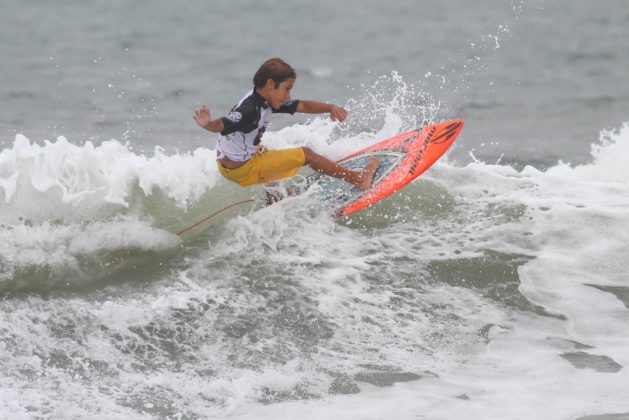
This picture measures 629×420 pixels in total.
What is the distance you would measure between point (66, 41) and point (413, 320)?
1245 centimetres

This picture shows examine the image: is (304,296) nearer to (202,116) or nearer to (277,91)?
(202,116)

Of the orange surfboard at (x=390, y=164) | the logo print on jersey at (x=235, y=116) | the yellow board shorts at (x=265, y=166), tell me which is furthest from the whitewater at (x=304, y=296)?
the logo print on jersey at (x=235, y=116)

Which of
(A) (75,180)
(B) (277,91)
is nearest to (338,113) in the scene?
(B) (277,91)

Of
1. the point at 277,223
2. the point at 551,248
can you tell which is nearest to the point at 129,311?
the point at 277,223

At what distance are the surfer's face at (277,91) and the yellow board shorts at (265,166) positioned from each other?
494 mm

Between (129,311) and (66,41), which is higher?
(66,41)

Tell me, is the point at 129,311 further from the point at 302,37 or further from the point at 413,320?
the point at 302,37

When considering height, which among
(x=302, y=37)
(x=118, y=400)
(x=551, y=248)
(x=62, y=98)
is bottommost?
(x=118, y=400)

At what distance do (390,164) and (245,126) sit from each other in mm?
1574

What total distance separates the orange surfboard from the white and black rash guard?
27.1 inches

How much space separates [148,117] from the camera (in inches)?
498

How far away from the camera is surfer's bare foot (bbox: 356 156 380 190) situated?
754 cm

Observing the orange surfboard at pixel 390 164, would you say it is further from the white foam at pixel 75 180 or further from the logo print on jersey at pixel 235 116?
the logo print on jersey at pixel 235 116

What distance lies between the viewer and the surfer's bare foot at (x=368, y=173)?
24.7 ft
